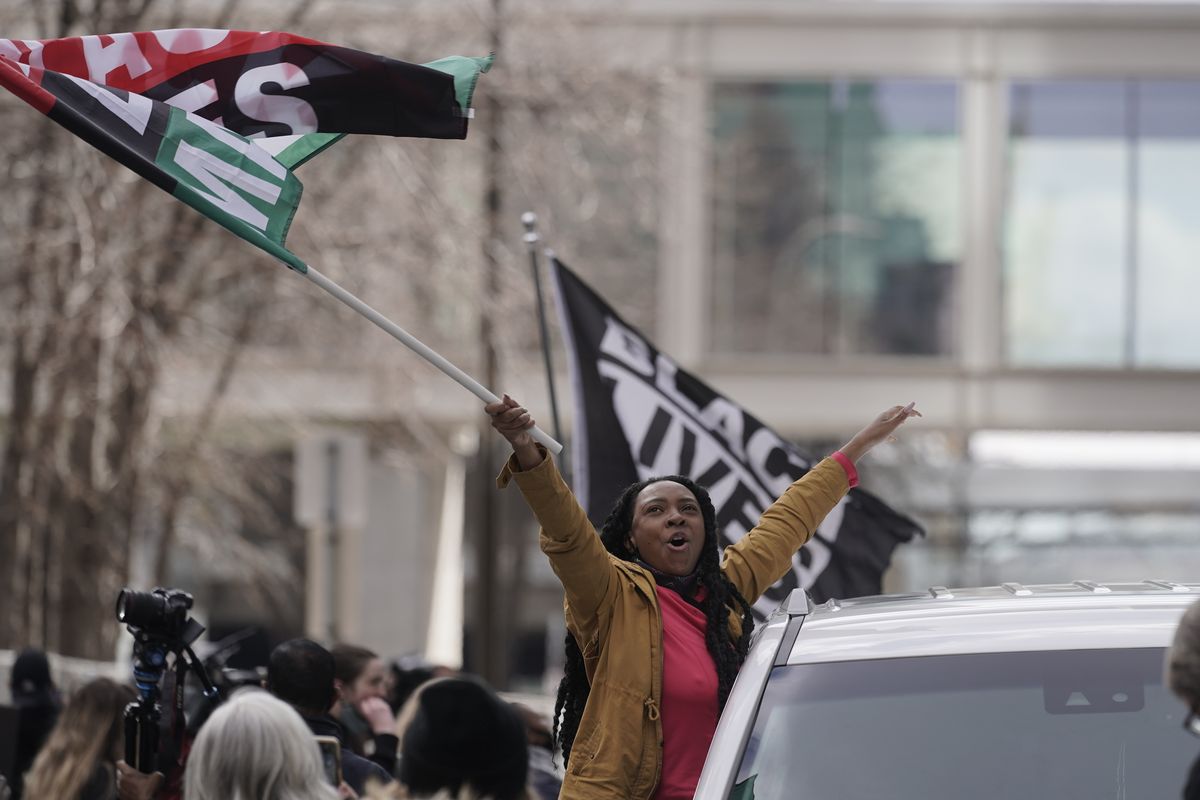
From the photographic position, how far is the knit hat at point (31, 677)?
8.07 metres

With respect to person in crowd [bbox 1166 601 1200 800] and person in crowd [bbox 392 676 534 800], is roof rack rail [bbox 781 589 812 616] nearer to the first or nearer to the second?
person in crowd [bbox 392 676 534 800]

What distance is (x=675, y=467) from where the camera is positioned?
7953 mm

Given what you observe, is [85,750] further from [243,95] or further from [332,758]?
[243,95]

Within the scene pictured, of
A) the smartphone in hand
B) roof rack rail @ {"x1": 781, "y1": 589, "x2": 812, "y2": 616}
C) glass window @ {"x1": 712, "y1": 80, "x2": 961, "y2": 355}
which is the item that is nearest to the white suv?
roof rack rail @ {"x1": 781, "y1": 589, "x2": 812, "y2": 616}

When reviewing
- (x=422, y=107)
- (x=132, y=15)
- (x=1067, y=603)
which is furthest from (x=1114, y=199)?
(x=1067, y=603)

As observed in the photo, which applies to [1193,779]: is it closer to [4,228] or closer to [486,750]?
[486,750]

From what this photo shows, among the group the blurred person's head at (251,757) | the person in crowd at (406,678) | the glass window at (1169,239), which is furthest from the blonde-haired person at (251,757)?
the glass window at (1169,239)

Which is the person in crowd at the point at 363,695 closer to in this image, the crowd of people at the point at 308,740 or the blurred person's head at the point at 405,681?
the crowd of people at the point at 308,740

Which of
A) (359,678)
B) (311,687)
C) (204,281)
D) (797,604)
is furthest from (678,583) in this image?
(204,281)

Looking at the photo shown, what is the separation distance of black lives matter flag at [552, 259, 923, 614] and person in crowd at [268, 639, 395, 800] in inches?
83.4

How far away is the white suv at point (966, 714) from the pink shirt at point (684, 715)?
0.66m

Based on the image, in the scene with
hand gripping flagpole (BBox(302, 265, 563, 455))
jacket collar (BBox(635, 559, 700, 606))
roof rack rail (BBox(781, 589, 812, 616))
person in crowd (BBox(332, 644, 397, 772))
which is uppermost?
hand gripping flagpole (BBox(302, 265, 563, 455))

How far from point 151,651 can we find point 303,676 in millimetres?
497

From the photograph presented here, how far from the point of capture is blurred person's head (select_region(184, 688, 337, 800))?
427cm
